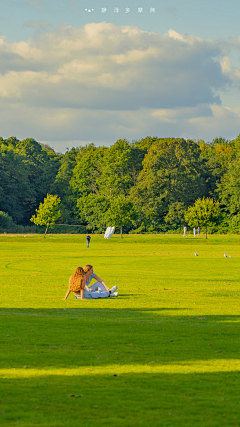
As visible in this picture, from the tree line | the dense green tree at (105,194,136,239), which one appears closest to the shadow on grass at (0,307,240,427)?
the dense green tree at (105,194,136,239)

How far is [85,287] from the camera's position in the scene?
19203 mm

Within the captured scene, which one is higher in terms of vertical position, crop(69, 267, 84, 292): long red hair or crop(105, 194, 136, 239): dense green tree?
crop(105, 194, 136, 239): dense green tree

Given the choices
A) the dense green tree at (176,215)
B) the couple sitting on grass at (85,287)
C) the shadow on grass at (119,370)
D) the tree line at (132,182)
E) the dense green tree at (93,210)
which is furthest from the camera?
the dense green tree at (93,210)

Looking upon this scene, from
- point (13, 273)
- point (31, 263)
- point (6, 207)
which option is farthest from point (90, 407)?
point (6, 207)

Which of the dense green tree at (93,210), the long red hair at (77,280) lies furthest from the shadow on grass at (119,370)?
the dense green tree at (93,210)

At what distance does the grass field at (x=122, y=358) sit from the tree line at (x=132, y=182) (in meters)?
77.1

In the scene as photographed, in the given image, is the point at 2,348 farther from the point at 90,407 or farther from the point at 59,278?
the point at 59,278

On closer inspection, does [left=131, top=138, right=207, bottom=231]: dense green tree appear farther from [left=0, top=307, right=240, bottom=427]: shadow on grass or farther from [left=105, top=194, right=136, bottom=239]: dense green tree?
[left=0, top=307, right=240, bottom=427]: shadow on grass

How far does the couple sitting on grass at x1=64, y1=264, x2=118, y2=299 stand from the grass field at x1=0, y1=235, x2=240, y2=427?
0.38m

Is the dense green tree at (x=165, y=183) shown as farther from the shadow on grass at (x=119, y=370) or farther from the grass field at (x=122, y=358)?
the shadow on grass at (x=119, y=370)

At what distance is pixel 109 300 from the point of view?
18469 mm

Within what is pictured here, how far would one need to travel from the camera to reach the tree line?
10219cm

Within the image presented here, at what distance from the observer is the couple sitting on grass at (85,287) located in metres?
18.0

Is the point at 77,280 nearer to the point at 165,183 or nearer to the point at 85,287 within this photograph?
the point at 85,287
